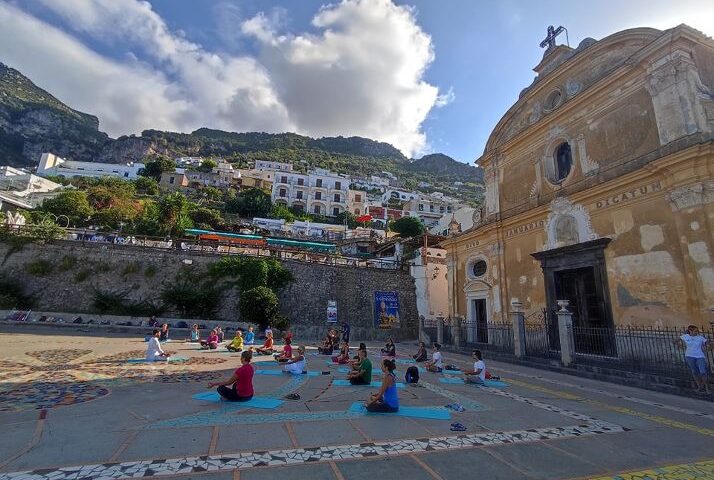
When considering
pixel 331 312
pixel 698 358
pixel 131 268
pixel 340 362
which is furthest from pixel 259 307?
pixel 698 358

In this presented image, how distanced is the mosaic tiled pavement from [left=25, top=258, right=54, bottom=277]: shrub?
1770 cm

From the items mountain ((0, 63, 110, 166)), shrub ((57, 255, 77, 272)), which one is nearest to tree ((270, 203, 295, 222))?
shrub ((57, 255, 77, 272))

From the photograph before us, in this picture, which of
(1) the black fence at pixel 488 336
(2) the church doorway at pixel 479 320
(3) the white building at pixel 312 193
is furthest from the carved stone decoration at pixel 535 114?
(3) the white building at pixel 312 193

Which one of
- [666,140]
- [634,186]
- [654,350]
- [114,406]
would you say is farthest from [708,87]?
[114,406]

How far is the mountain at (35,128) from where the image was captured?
86.6 metres

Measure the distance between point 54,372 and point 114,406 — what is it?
4316 millimetres

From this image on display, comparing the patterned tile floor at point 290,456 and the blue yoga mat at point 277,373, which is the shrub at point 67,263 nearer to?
the blue yoga mat at point 277,373

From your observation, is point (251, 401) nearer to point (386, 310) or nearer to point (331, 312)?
point (331, 312)

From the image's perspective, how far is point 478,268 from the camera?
1930 centimetres

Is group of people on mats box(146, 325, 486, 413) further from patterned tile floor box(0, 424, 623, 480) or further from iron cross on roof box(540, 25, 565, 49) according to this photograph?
iron cross on roof box(540, 25, 565, 49)

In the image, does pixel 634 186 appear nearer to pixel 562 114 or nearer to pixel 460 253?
pixel 562 114

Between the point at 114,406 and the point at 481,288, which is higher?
the point at 481,288

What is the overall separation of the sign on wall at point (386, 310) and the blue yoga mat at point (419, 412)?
1989 cm

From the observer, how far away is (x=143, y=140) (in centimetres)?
9731
